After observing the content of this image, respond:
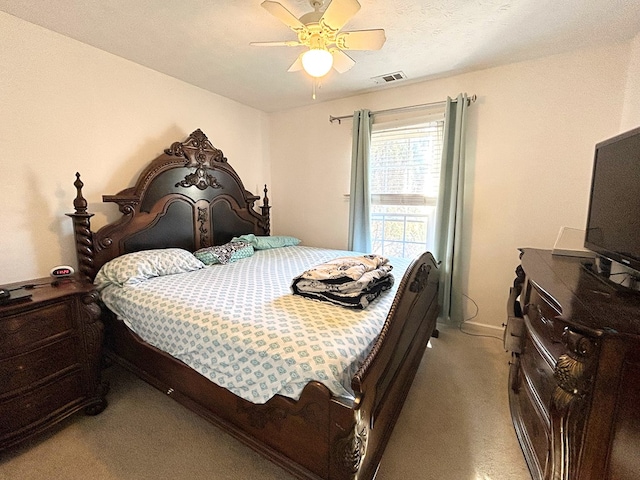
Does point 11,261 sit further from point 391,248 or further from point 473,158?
point 473,158

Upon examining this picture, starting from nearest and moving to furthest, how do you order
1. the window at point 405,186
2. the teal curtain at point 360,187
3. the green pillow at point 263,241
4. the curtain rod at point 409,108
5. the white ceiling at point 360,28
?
the white ceiling at point 360,28 < the curtain rod at point 409,108 < the window at point 405,186 < the teal curtain at point 360,187 < the green pillow at point 263,241

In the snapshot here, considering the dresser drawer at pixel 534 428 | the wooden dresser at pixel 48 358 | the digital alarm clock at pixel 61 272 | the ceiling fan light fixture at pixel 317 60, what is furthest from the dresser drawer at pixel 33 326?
the dresser drawer at pixel 534 428

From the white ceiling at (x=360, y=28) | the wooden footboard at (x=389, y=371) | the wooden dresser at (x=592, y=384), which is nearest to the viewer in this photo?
the wooden dresser at (x=592, y=384)

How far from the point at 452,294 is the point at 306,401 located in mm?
2236

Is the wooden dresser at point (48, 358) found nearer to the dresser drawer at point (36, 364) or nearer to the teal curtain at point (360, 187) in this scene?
the dresser drawer at point (36, 364)

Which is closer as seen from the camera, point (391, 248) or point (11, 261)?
point (11, 261)

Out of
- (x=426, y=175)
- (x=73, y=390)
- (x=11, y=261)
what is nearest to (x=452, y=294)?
(x=426, y=175)

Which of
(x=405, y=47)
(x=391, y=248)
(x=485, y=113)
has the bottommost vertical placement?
(x=391, y=248)

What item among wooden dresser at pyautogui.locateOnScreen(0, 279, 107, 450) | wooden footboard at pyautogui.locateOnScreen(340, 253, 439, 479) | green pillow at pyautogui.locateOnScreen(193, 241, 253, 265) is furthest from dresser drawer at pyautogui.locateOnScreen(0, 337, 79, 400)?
wooden footboard at pyautogui.locateOnScreen(340, 253, 439, 479)

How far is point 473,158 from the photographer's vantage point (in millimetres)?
2787

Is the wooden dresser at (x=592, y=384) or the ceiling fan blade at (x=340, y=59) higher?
the ceiling fan blade at (x=340, y=59)

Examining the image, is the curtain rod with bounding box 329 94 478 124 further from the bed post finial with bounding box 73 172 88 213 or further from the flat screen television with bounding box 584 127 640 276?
the bed post finial with bounding box 73 172 88 213

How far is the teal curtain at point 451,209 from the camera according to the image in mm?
2707

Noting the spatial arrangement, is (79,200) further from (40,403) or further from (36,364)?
(40,403)
